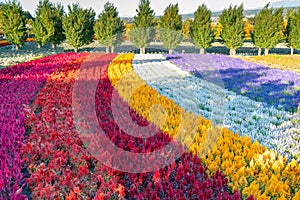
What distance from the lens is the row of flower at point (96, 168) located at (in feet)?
11.3

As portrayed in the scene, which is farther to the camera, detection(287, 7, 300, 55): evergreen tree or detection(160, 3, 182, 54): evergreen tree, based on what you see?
detection(160, 3, 182, 54): evergreen tree

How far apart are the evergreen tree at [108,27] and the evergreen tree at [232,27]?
45.4 ft

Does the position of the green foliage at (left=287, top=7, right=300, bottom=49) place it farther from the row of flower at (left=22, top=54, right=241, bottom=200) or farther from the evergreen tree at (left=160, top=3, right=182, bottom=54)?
the row of flower at (left=22, top=54, right=241, bottom=200)

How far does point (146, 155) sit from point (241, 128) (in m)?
2.95

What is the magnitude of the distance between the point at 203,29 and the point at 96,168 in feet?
103

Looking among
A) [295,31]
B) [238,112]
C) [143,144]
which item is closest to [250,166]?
[143,144]

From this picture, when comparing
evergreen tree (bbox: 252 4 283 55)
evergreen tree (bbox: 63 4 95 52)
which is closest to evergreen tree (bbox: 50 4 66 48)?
evergreen tree (bbox: 63 4 95 52)

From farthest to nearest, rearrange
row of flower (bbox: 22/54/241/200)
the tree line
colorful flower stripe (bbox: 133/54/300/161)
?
the tree line, colorful flower stripe (bbox: 133/54/300/161), row of flower (bbox: 22/54/241/200)

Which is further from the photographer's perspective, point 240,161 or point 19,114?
point 19,114

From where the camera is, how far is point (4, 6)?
26984mm

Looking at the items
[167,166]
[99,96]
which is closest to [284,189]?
[167,166]

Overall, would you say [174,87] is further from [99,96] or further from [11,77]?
[11,77]

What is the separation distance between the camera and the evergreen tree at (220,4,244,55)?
3166 cm

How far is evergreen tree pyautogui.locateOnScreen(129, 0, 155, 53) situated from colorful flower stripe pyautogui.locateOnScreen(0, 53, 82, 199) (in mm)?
21712
